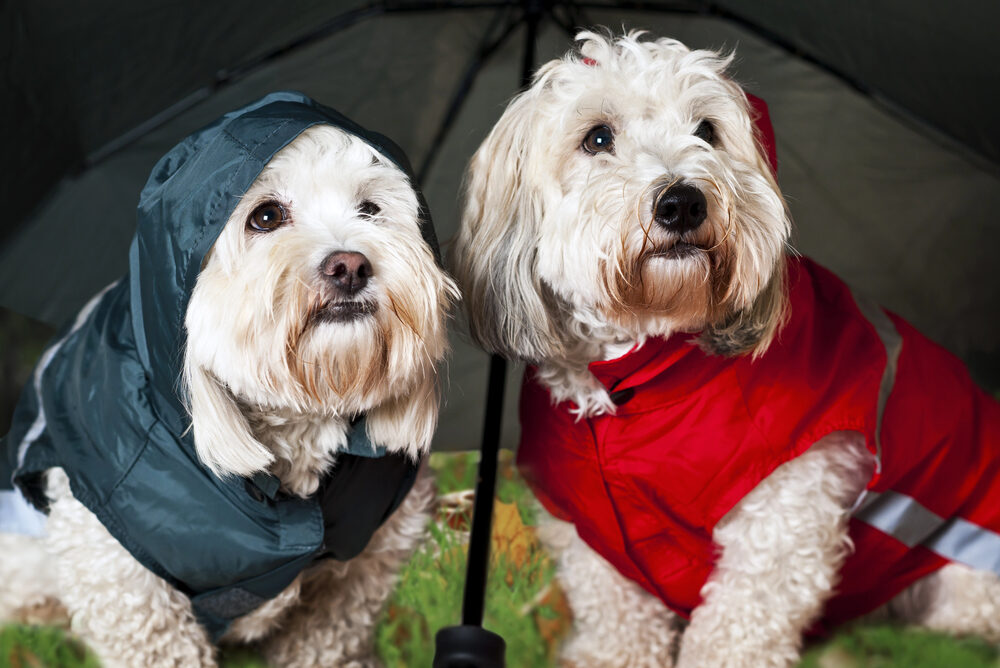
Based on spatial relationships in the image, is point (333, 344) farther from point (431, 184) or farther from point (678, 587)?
point (431, 184)

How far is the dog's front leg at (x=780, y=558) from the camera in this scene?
2.27m

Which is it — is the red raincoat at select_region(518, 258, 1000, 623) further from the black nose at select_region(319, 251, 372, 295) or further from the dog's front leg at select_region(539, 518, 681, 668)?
the black nose at select_region(319, 251, 372, 295)

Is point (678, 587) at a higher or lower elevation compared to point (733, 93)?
lower

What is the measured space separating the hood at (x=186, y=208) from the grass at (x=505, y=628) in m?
0.80

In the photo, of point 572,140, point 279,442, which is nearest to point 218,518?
point 279,442

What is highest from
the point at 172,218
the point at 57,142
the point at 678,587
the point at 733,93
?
the point at 733,93

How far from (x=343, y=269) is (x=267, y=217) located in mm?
227

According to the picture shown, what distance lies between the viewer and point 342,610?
8.27ft

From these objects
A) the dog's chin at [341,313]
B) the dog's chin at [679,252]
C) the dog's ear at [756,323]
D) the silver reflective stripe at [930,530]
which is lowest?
the silver reflective stripe at [930,530]

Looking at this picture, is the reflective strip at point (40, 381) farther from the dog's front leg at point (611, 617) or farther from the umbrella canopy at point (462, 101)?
the dog's front leg at point (611, 617)

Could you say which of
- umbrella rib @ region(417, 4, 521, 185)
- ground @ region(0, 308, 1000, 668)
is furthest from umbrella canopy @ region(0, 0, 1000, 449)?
ground @ region(0, 308, 1000, 668)

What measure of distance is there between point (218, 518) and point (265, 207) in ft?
1.97

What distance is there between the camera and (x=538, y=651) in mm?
2703

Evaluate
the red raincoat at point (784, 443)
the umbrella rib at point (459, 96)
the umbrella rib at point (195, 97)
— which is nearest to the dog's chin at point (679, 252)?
the red raincoat at point (784, 443)
